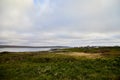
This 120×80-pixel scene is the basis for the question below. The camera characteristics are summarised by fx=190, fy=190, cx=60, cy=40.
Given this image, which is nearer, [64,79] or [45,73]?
[64,79]

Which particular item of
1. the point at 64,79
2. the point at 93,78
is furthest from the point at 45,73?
the point at 93,78

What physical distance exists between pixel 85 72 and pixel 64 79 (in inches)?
212

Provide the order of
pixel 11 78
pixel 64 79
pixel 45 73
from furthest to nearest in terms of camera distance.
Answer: pixel 45 73 < pixel 11 78 < pixel 64 79

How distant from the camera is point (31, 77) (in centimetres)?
2650

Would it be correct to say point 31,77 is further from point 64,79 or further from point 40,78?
point 64,79

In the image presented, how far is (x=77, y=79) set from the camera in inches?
969

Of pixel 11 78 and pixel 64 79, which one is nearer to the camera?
pixel 64 79

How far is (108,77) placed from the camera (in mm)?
25672

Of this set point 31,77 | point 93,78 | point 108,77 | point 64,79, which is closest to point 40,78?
point 31,77

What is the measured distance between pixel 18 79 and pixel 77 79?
26.0ft

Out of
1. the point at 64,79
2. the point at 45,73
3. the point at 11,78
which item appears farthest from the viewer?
the point at 45,73

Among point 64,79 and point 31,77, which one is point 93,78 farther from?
point 31,77

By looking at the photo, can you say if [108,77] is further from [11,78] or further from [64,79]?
[11,78]

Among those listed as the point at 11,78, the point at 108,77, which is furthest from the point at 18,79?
the point at 108,77
